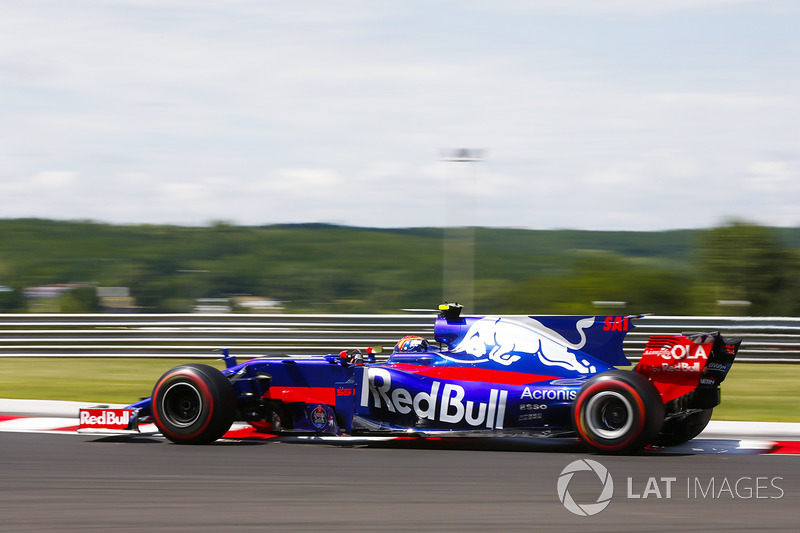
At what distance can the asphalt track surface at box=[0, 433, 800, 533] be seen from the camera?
5.36 m

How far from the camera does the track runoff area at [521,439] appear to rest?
807 centimetres

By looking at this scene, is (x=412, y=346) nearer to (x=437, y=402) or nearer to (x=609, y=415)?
(x=437, y=402)

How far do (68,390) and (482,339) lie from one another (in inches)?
249

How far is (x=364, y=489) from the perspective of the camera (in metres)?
6.28

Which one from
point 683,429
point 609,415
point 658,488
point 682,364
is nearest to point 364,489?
point 658,488

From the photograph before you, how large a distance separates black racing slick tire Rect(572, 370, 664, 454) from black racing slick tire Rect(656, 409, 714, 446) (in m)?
0.79

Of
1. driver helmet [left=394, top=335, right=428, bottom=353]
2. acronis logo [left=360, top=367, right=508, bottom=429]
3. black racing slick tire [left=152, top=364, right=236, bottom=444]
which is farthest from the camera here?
driver helmet [left=394, top=335, right=428, bottom=353]

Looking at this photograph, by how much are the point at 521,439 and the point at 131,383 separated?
20.5 ft

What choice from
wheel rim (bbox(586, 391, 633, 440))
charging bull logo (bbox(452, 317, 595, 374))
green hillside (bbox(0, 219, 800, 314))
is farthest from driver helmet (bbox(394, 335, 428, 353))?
green hillside (bbox(0, 219, 800, 314))

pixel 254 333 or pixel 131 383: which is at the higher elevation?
pixel 254 333

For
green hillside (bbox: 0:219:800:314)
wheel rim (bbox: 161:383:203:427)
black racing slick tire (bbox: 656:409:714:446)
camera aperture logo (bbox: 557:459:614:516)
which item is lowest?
camera aperture logo (bbox: 557:459:614:516)

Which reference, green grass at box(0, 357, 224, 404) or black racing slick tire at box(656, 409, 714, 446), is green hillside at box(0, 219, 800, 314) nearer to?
green grass at box(0, 357, 224, 404)

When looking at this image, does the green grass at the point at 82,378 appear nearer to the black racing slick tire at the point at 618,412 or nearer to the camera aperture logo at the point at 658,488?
the black racing slick tire at the point at 618,412

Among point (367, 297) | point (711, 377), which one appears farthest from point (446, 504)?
point (367, 297)
